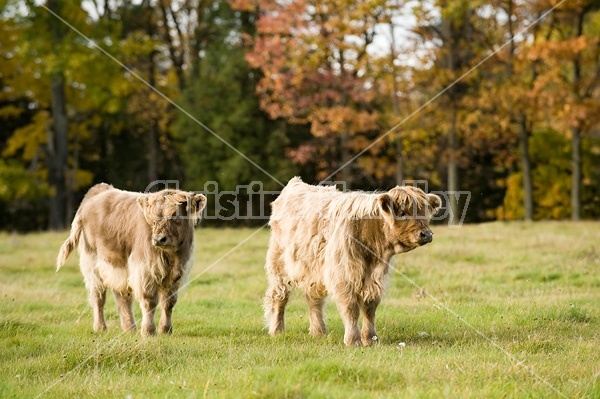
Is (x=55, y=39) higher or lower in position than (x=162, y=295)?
higher

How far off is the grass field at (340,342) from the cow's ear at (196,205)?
4.21 ft

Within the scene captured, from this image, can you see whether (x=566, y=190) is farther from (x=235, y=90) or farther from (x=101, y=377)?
(x=101, y=377)

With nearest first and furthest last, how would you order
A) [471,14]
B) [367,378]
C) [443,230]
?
1. [367,378]
2. [443,230]
3. [471,14]

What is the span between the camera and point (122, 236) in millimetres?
7984

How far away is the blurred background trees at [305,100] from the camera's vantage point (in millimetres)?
21797

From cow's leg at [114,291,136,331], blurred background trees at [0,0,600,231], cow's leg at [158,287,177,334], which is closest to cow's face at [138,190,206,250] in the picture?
cow's leg at [158,287,177,334]

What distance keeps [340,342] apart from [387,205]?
1475 millimetres

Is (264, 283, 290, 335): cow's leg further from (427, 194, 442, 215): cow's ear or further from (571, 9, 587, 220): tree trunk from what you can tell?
(571, 9, 587, 220): tree trunk

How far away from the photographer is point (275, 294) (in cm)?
801

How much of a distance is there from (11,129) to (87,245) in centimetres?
2244

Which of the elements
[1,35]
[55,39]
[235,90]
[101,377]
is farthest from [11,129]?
[101,377]

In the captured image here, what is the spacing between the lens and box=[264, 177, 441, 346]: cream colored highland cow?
6762mm

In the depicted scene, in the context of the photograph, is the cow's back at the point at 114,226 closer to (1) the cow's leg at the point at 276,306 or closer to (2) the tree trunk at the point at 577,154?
(1) the cow's leg at the point at 276,306

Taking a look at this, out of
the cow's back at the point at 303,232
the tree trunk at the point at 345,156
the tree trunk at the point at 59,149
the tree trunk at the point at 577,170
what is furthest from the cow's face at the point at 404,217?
the tree trunk at the point at 59,149
